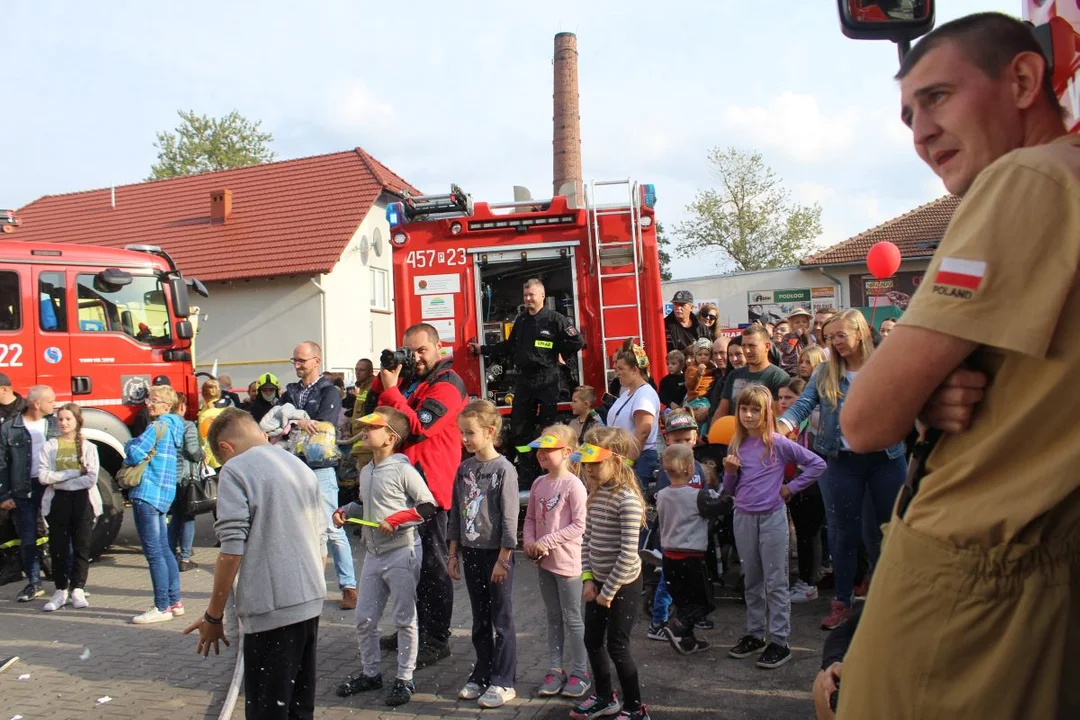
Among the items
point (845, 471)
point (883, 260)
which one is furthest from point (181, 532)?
point (883, 260)

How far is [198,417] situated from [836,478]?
691 centimetres

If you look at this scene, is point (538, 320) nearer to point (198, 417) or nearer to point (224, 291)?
point (198, 417)

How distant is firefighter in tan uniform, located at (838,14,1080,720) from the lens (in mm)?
1198

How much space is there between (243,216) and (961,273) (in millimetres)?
26633

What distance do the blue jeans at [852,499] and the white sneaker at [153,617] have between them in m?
5.09

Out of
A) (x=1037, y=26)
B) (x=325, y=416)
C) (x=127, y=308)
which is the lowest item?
(x=325, y=416)

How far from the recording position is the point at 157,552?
268 inches

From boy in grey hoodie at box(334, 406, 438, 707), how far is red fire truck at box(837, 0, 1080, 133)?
3.56m

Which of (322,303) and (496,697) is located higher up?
(322,303)

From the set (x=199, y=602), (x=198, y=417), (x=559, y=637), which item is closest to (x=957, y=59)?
(x=559, y=637)

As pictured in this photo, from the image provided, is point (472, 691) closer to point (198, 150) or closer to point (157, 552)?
point (157, 552)

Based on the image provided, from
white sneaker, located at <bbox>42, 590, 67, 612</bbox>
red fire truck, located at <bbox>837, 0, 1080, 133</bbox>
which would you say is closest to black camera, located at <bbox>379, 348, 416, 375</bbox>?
red fire truck, located at <bbox>837, 0, 1080, 133</bbox>

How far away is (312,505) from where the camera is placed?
4.07m

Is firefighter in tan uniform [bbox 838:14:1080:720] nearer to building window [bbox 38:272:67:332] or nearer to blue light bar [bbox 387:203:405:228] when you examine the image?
blue light bar [bbox 387:203:405:228]
